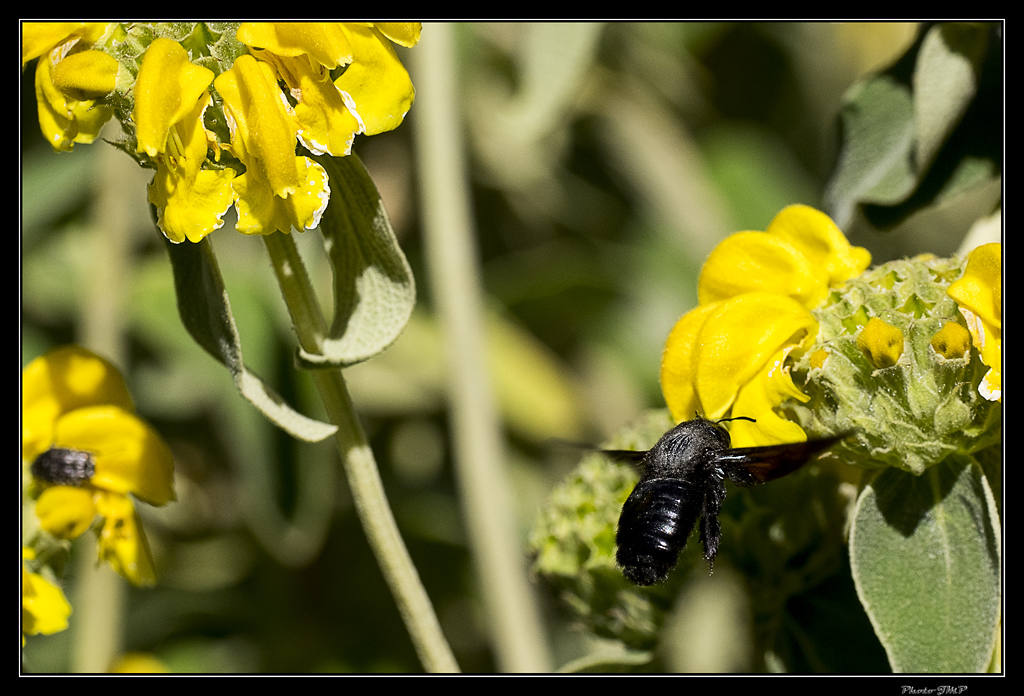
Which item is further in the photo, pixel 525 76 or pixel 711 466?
pixel 525 76

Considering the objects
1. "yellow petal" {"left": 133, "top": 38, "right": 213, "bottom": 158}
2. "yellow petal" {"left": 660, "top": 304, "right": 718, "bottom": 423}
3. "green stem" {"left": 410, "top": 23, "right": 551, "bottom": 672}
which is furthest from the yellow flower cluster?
"green stem" {"left": 410, "top": 23, "right": 551, "bottom": 672}

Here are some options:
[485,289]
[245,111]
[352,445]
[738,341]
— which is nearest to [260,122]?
[245,111]

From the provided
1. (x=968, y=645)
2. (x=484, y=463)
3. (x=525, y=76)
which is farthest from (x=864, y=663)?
(x=525, y=76)

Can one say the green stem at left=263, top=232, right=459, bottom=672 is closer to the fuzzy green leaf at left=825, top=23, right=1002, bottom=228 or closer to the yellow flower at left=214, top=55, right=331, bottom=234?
the yellow flower at left=214, top=55, right=331, bottom=234

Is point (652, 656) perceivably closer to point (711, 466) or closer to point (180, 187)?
point (711, 466)

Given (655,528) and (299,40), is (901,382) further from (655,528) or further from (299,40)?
(299,40)
